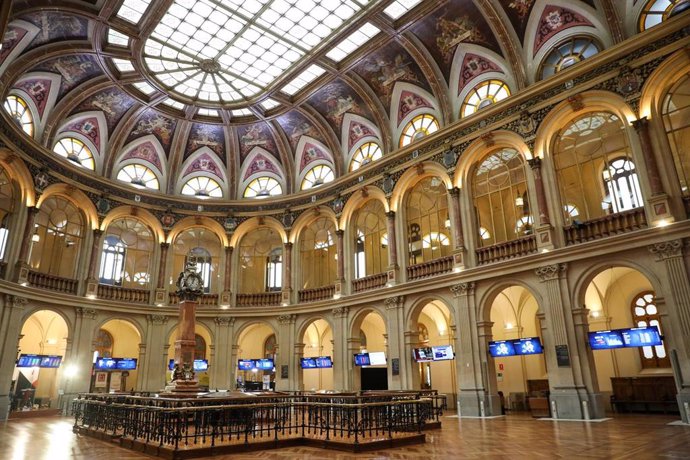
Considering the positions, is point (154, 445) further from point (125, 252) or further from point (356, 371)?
point (125, 252)

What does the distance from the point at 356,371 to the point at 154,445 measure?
1332cm

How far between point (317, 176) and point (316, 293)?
21.2ft

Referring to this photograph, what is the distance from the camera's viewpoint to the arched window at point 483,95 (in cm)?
1892

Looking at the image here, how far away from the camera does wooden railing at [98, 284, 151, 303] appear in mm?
23203

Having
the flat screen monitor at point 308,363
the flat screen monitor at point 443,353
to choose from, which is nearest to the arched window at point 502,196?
the flat screen monitor at point 443,353

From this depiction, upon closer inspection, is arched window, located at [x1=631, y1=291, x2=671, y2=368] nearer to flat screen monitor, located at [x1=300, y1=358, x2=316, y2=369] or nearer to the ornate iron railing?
the ornate iron railing

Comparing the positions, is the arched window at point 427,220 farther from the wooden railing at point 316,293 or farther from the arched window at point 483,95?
the wooden railing at point 316,293

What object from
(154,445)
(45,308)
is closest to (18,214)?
(45,308)

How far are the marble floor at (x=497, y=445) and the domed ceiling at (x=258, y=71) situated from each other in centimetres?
1180

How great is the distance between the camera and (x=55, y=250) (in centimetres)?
2178

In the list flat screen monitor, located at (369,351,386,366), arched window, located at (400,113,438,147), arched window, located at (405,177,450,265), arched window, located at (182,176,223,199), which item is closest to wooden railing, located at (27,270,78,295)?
arched window, located at (182,176,223,199)

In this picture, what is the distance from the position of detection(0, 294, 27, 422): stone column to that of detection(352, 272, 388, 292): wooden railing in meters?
13.8

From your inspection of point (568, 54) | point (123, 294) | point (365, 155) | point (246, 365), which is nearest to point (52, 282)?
point (123, 294)

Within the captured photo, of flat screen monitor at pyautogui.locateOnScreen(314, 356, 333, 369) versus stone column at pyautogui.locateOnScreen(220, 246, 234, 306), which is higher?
stone column at pyautogui.locateOnScreen(220, 246, 234, 306)
